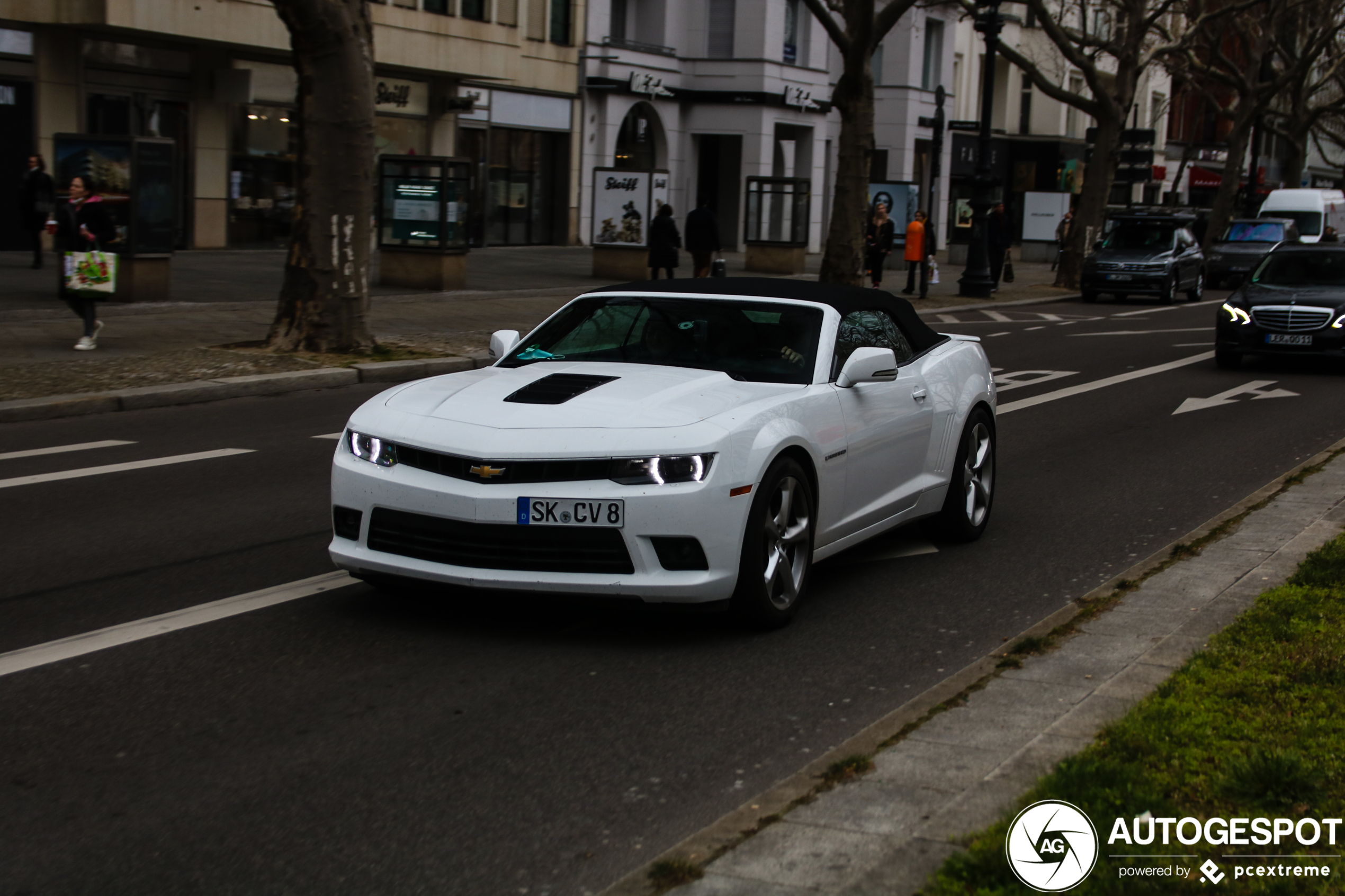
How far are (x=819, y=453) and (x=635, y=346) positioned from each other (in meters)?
1.08

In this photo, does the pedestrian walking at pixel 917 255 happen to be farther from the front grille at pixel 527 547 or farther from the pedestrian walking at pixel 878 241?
the front grille at pixel 527 547

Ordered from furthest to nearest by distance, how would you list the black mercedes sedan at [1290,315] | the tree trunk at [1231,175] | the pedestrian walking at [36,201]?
1. the tree trunk at [1231,175]
2. the pedestrian walking at [36,201]
3. the black mercedes sedan at [1290,315]

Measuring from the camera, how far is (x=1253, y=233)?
41281mm

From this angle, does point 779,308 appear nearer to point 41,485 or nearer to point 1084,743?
point 1084,743

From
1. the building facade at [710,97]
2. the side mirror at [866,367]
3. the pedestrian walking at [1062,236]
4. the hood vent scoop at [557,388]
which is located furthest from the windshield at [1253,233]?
the hood vent scoop at [557,388]

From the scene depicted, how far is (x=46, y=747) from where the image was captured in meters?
4.48

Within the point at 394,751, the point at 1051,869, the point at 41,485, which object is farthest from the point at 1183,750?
the point at 41,485

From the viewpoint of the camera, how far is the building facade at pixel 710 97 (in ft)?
138

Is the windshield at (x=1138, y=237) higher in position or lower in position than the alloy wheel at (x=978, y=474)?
higher

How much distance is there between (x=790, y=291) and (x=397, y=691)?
2955 mm

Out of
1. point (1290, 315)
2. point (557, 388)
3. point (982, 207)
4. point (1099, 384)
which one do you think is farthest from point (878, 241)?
point (557, 388)

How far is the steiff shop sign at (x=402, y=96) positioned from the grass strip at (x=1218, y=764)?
102 feet

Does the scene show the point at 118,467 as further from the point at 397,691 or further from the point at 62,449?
the point at 397,691

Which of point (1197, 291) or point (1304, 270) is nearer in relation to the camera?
point (1304, 270)
